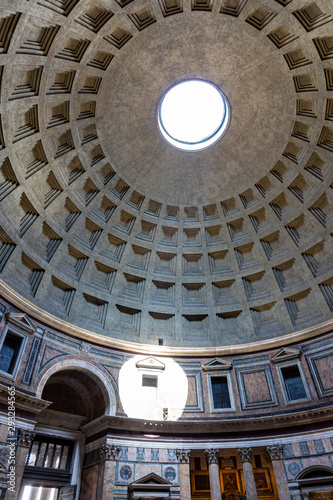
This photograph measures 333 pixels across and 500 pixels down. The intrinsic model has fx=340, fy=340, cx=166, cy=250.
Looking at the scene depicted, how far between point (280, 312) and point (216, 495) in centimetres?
1145

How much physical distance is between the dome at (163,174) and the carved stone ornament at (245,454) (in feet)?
21.8

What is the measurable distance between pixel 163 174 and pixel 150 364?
1326 centimetres

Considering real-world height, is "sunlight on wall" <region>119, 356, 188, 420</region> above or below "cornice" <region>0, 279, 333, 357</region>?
below

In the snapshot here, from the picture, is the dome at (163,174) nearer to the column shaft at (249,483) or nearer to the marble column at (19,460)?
the marble column at (19,460)

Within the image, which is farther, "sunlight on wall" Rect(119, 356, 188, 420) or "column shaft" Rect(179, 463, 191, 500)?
"sunlight on wall" Rect(119, 356, 188, 420)

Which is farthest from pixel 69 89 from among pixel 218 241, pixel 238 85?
pixel 218 241

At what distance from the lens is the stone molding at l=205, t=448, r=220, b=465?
19.1m

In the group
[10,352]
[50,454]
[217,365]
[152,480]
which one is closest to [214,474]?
[152,480]

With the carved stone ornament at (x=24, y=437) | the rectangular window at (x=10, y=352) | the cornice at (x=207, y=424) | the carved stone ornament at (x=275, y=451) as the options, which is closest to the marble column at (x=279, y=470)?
the carved stone ornament at (x=275, y=451)

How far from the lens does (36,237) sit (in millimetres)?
20828

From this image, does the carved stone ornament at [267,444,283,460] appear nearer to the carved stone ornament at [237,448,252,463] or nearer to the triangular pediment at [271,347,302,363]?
the carved stone ornament at [237,448,252,463]

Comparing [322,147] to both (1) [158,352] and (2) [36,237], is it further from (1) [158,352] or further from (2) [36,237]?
(2) [36,237]

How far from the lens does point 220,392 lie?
Result: 21.7 m

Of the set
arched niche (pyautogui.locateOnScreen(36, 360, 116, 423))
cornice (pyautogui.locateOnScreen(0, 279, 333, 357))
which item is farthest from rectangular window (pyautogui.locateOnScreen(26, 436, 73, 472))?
cornice (pyautogui.locateOnScreen(0, 279, 333, 357))
